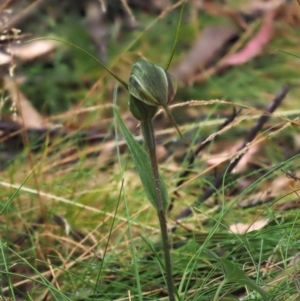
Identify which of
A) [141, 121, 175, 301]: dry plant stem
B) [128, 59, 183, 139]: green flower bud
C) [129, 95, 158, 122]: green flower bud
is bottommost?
[141, 121, 175, 301]: dry plant stem

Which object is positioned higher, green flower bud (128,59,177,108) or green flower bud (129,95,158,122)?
green flower bud (128,59,177,108)

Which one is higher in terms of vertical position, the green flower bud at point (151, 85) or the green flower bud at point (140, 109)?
the green flower bud at point (151, 85)

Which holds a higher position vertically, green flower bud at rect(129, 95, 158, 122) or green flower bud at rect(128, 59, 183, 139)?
green flower bud at rect(128, 59, 183, 139)

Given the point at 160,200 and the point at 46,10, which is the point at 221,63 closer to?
the point at 46,10

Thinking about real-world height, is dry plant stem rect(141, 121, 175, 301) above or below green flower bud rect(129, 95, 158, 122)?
below

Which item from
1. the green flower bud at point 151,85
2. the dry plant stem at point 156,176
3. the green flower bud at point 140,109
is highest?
the green flower bud at point 151,85

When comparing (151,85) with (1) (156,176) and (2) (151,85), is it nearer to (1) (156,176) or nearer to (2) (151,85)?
(2) (151,85)

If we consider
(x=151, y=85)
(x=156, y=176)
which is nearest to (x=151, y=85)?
(x=151, y=85)

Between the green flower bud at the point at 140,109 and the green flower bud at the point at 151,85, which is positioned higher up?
the green flower bud at the point at 151,85
